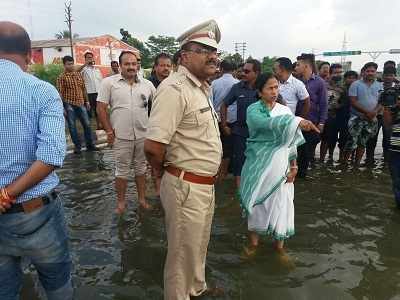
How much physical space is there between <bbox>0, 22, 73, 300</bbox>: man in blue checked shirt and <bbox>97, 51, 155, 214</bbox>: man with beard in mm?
2290

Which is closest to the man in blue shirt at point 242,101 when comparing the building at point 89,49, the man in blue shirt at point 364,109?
the man in blue shirt at point 364,109

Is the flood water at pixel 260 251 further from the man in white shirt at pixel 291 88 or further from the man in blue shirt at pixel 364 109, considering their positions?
the man in blue shirt at pixel 364 109

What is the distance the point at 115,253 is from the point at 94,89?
7618mm

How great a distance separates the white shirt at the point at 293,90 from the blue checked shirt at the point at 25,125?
13.7 ft

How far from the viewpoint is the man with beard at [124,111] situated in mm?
4410

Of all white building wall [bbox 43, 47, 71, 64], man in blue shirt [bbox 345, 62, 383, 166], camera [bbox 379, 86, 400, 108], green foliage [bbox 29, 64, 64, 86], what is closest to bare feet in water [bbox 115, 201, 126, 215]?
camera [bbox 379, 86, 400, 108]

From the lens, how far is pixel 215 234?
414cm

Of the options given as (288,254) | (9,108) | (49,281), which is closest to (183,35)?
(9,108)

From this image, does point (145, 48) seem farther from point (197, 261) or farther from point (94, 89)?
point (197, 261)

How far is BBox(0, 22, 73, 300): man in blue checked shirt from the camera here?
6.31 ft

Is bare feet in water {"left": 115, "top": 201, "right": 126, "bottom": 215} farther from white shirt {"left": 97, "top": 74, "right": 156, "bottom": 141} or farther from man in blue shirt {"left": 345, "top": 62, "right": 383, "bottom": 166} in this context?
man in blue shirt {"left": 345, "top": 62, "right": 383, "bottom": 166}

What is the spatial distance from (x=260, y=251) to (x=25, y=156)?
97.7 inches

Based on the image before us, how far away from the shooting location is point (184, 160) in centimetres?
251

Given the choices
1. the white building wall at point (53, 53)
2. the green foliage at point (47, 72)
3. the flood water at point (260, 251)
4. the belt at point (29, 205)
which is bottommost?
the flood water at point (260, 251)
